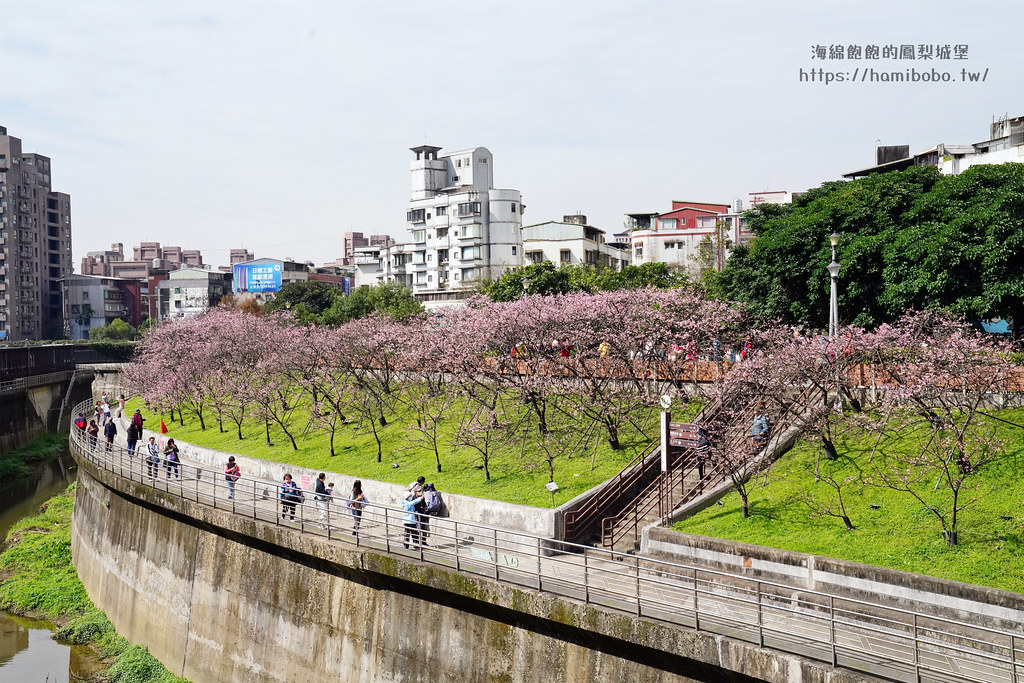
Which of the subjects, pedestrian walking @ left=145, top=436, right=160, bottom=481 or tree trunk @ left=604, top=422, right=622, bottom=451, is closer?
tree trunk @ left=604, top=422, right=622, bottom=451

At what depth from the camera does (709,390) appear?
2608cm

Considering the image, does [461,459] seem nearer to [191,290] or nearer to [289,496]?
[289,496]

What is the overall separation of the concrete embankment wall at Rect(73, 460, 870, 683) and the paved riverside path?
36 centimetres

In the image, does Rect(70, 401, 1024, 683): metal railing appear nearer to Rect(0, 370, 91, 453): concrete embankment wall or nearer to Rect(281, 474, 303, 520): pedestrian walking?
Rect(281, 474, 303, 520): pedestrian walking

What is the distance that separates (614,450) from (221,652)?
12031mm

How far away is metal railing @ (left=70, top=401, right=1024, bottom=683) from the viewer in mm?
11273

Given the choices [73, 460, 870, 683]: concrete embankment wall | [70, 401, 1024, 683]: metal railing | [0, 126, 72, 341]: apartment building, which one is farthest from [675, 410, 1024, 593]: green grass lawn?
[0, 126, 72, 341]: apartment building

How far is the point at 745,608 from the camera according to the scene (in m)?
14.7

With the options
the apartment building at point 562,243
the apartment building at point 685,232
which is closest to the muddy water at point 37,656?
the apartment building at point 685,232

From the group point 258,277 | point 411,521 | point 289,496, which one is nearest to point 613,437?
point 411,521

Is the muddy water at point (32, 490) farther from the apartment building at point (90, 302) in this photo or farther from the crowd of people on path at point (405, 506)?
the apartment building at point (90, 302)

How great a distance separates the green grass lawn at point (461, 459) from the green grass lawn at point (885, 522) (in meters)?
5.02

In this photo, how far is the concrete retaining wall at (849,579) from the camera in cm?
1348

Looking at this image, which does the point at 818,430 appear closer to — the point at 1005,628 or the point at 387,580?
the point at 1005,628
